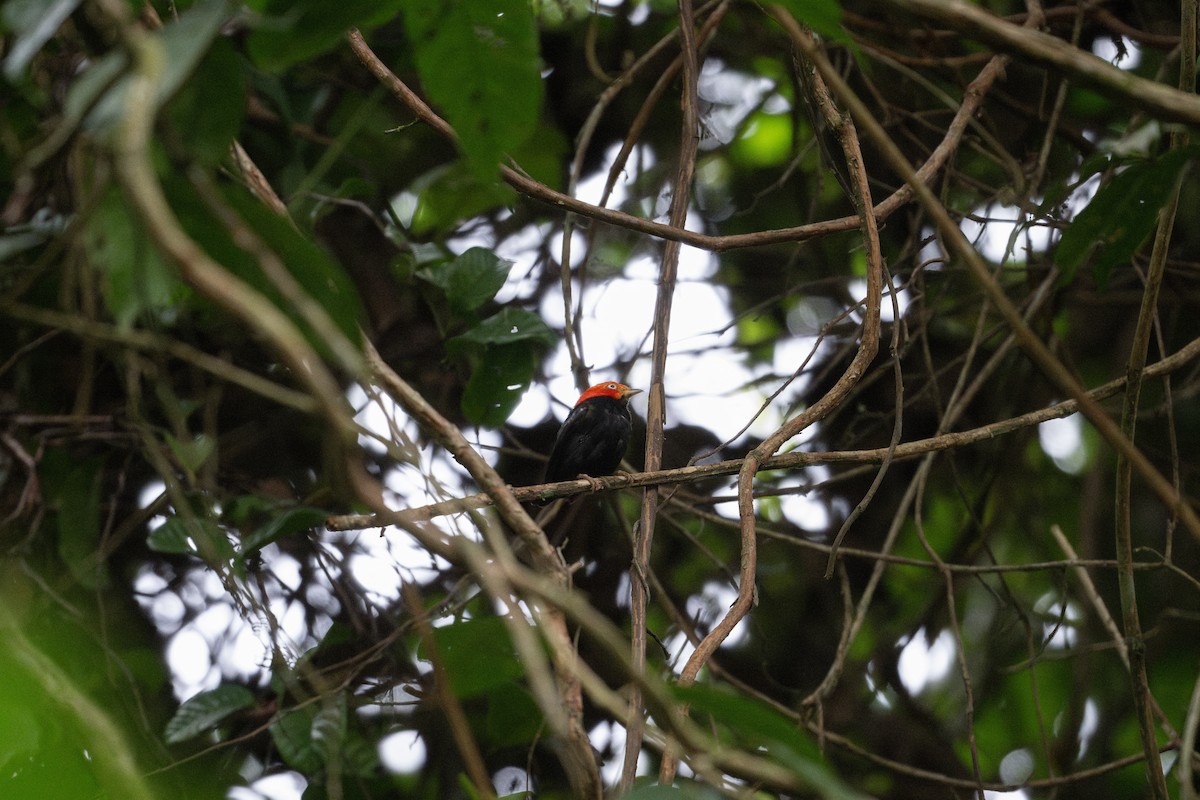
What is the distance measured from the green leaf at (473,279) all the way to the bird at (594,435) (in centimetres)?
81

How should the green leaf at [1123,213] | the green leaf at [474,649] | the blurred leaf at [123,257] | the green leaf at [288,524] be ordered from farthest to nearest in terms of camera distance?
the green leaf at [288,524] < the green leaf at [474,649] < the green leaf at [1123,213] < the blurred leaf at [123,257]

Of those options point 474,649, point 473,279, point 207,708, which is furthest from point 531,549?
point 207,708

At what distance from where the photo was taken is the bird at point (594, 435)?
15.2 ft

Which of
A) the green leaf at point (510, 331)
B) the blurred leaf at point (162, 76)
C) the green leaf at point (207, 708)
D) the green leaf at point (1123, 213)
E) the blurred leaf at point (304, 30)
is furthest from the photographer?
the green leaf at point (510, 331)

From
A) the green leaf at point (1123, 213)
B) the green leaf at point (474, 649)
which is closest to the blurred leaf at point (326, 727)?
the green leaf at point (474, 649)

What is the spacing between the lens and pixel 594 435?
15.7 ft

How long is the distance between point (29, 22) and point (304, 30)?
30 centimetres

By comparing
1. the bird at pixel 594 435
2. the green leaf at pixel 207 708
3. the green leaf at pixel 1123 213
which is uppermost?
the bird at pixel 594 435

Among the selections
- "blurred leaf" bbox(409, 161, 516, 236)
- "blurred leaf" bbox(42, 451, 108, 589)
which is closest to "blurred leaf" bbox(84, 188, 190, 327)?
"blurred leaf" bbox(42, 451, 108, 589)

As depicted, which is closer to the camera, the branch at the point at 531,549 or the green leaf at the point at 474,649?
the branch at the point at 531,549

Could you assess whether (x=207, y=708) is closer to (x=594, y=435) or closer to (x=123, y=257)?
(x=594, y=435)

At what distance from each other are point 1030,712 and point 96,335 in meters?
4.32

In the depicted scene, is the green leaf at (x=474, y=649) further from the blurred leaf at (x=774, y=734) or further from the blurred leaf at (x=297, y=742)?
the blurred leaf at (x=297, y=742)

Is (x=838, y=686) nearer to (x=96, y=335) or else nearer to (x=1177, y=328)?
(x=1177, y=328)
